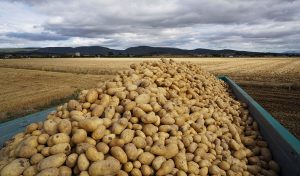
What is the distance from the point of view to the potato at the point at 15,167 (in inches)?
128

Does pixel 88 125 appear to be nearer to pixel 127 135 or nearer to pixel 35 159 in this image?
pixel 127 135

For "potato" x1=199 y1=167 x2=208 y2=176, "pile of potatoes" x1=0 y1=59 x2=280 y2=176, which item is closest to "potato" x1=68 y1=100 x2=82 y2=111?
"pile of potatoes" x1=0 y1=59 x2=280 y2=176

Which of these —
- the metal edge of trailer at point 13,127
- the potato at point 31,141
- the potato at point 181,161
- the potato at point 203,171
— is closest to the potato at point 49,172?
the potato at point 31,141

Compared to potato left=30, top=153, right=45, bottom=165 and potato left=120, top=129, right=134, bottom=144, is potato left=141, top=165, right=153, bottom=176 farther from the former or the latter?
potato left=30, top=153, right=45, bottom=165

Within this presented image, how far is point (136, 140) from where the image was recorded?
367cm

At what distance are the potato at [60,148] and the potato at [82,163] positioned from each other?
0.85ft

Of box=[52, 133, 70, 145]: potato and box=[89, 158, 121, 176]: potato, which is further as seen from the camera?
box=[52, 133, 70, 145]: potato

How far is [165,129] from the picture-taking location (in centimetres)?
403

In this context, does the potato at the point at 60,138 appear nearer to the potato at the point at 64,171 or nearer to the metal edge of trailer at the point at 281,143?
the potato at the point at 64,171

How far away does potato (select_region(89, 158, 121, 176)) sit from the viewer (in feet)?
10.6

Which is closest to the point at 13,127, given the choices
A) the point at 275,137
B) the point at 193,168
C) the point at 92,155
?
the point at 92,155

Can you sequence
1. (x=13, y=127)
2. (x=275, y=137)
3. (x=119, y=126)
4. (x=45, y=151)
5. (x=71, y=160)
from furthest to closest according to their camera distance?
(x=13, y=127) < (x=275, y=137) < (x=119, y=126) < (x=45, y=151) < (x=71, y=160)

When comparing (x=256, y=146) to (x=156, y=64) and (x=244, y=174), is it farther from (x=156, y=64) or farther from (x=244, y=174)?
(x=156, y=64)

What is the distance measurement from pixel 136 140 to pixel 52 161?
0.94m
